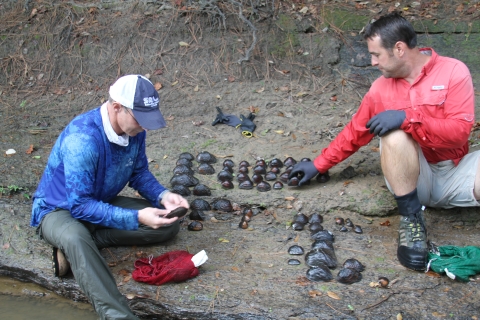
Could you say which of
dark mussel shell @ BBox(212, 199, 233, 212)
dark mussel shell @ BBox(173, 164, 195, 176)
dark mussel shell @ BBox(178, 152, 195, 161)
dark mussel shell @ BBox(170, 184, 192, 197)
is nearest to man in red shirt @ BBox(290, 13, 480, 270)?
dark mussel shell @ BBox(212, 199, 233, 212)

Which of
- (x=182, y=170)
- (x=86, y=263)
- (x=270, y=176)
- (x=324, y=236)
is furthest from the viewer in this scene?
(x=182, y=170)

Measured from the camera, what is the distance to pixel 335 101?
7191 millimetres

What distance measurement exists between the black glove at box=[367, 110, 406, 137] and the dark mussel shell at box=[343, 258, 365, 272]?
3.62 feet

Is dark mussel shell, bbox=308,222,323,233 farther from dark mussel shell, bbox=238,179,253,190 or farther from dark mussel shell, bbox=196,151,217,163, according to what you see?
dark mussel shell, bbox=196,151,217,163

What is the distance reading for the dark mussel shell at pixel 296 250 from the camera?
14.7ft

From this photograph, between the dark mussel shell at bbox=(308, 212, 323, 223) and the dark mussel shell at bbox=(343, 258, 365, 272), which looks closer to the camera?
the dark mussel shell at bbox=(343, 258, 365, 272)

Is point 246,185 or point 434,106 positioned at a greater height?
point 434,106

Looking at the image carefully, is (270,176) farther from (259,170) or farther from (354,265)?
(354,265)

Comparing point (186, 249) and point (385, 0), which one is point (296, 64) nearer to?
point (385, 0)

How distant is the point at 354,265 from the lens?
4.24 m

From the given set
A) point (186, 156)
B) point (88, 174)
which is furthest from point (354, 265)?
point (186, 156)

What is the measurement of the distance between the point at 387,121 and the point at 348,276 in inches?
52.1

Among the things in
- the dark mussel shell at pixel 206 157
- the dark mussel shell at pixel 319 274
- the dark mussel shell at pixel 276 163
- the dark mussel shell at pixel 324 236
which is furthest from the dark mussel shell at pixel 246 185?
the dark mussel shell at pixel 319 274

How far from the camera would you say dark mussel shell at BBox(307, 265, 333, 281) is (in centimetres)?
411
